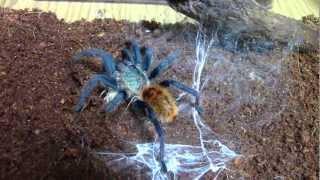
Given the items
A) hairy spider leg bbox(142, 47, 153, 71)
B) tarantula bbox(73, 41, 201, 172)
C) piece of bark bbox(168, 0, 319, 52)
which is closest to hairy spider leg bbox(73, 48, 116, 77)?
tarantula bbox(73, 41, 201, 172)

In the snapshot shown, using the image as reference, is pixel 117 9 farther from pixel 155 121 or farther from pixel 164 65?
pixel 155 121

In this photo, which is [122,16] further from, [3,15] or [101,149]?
[101,149]

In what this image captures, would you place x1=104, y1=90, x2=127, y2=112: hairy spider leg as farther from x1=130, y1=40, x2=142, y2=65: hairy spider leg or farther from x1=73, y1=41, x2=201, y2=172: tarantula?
x1=130, y1=40, x2=142, y2=65: hairy spider leg

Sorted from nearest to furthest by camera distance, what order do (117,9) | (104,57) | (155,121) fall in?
1. (155,121)
2. (104,57)
3. (117,9)

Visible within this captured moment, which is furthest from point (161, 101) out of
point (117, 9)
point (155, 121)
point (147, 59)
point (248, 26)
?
point (117, 9)

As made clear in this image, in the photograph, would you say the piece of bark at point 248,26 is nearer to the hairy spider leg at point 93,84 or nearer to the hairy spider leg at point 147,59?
the hairy spider leg at point 147,59
